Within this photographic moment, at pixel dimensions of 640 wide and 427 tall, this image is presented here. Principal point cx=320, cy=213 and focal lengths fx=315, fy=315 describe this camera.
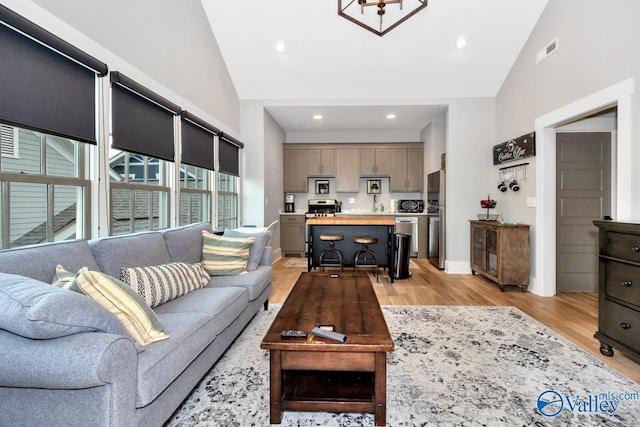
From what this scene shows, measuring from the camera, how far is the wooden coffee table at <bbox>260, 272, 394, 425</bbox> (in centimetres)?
146

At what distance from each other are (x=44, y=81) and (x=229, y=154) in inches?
115

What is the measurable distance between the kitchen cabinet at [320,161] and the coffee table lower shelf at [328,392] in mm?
5498

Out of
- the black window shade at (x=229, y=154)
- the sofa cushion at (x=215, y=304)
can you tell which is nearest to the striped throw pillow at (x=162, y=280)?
the sofa cushion at (x=215, y=304)

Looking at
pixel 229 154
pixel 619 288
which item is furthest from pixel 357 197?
pixel 619 288

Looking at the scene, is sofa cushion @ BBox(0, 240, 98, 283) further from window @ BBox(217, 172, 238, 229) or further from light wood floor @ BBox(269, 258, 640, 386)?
window @ BBox(217, 172, 238, 229)

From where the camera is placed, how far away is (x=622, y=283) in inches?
86.1

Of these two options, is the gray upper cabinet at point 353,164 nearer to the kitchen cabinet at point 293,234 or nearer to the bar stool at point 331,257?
the kitchen cabinet at point 293,234

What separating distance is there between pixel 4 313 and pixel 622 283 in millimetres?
3322

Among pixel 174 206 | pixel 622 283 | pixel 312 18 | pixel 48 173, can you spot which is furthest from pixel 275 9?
pixel 622 283

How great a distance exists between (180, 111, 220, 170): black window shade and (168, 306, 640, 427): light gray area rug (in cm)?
209

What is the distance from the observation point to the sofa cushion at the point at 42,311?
979 mm

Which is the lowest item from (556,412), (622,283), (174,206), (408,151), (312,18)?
(556,412)

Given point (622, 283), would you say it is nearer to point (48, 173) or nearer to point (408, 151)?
point (48, 173)

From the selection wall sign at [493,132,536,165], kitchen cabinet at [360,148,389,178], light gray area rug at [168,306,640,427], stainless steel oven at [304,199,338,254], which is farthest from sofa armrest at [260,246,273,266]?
kitchen cabinet at [360,148,389,178]
